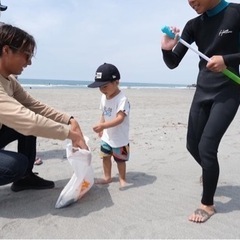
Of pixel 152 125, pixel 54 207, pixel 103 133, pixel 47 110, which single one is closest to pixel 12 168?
pixel 54 207

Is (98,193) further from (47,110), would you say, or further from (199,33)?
(199,33)

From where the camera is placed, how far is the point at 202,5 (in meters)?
2.79

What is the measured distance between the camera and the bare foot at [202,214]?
8.39ft

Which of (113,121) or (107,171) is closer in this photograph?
(113,121)

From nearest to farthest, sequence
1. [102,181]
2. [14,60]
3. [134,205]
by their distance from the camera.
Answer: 1. [14,60]
2. [134,205]
3. [102,181]

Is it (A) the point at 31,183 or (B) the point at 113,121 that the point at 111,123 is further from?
(A) the point at 31,183

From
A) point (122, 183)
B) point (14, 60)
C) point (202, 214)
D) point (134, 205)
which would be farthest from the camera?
point (122, 183)

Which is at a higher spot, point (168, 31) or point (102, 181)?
point (168, 31)

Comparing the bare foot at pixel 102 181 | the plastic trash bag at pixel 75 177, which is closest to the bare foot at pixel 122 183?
the bare foot at pixel 102 181

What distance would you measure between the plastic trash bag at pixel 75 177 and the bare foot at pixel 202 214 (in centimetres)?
99

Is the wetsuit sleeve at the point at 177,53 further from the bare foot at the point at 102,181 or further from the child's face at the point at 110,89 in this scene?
the bare foot at the point at 102,181

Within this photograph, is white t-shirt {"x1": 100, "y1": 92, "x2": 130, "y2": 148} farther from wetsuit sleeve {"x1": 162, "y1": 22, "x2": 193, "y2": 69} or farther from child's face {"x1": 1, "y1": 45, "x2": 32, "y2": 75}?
child's face {"x1": 1, "y1": 45, "x2": 32, "y2": 75}

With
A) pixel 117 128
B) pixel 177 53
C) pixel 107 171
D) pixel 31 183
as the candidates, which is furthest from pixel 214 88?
pixel 31 183

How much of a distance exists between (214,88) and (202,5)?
0.69 m
